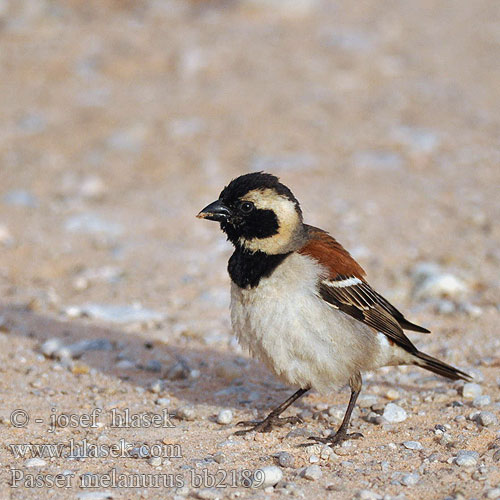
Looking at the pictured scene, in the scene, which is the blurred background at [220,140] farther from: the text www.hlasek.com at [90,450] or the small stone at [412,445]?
the small stone at [412,445]

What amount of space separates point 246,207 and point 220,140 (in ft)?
19.8

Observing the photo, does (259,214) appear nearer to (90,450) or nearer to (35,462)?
(90,450)

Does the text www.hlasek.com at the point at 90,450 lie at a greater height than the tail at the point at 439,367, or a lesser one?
lesser

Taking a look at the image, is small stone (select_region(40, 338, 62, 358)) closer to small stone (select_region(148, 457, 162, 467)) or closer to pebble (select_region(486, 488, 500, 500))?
small stone (select_region(148, 457, 162, 467))

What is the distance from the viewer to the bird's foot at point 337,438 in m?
5.07

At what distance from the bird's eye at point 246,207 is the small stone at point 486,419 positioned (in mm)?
2026

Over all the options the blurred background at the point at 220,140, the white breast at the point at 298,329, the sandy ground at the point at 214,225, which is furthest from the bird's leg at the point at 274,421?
the blurred background at the point at 220,140

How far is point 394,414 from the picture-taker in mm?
5426

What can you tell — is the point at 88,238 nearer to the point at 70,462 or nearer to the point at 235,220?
the point at 235,220

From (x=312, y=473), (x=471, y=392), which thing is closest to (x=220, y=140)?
(x=471, y=392)

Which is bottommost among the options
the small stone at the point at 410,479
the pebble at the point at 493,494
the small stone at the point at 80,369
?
the pebble at the point at 493,494

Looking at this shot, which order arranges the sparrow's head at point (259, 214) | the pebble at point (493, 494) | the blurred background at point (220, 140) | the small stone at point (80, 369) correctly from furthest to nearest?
the blurred background at point (220, 140)
the small stone at point (80, 369)
the sparrow's head at point (259, 214)
the pebble at point (493, 494)

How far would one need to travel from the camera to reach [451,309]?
24.3 feet

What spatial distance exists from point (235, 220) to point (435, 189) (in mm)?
5361
